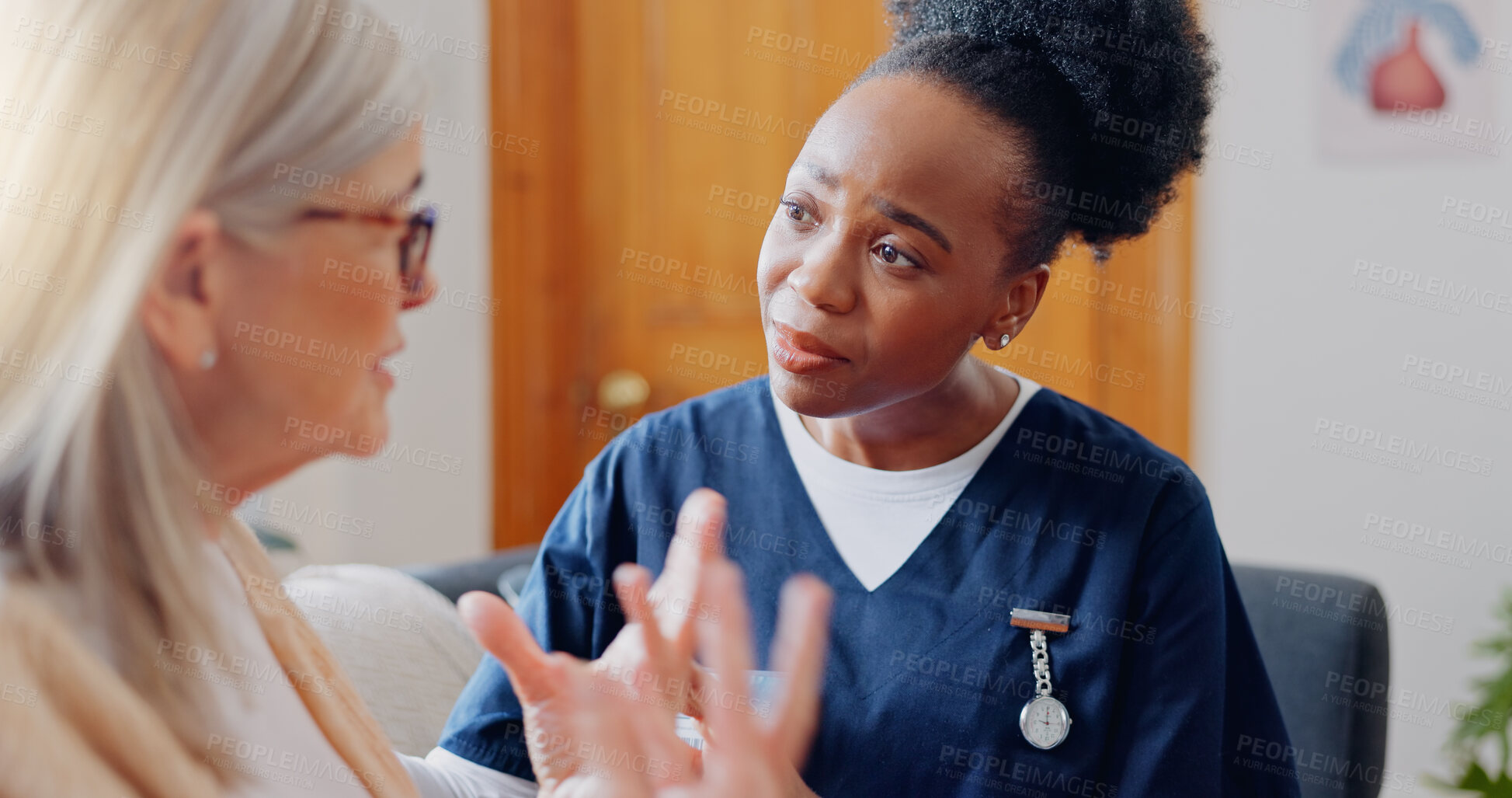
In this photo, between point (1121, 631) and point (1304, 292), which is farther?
point (1304, 292)

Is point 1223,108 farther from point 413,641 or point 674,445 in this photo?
point 413,641

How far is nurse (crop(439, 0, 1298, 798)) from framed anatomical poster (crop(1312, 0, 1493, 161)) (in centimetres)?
132

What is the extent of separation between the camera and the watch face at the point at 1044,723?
87 centimetres

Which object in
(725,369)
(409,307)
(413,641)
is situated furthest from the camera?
(725,369)

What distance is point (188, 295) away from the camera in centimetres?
48

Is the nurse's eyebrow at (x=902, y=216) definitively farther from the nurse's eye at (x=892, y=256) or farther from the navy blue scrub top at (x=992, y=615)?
the navy blue scrub top at (x=992, y=615)

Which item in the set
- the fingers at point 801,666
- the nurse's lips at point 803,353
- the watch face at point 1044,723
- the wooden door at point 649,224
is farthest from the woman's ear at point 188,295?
the wooden door at point 649,224

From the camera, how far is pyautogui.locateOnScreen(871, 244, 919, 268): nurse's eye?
0.81 meters

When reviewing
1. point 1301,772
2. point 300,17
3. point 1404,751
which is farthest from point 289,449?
point 1404,751

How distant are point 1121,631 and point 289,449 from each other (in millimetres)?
624

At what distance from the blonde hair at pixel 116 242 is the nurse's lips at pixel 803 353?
37 centimetres

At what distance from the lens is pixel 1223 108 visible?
215cm

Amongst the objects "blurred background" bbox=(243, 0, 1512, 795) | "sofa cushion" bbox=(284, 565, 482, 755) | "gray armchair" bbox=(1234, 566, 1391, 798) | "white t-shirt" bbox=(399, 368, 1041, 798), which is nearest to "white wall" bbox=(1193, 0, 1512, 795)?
"blurred background" bbox=(243, 0, 1512, 795)

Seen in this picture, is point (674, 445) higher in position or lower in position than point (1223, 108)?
lower
